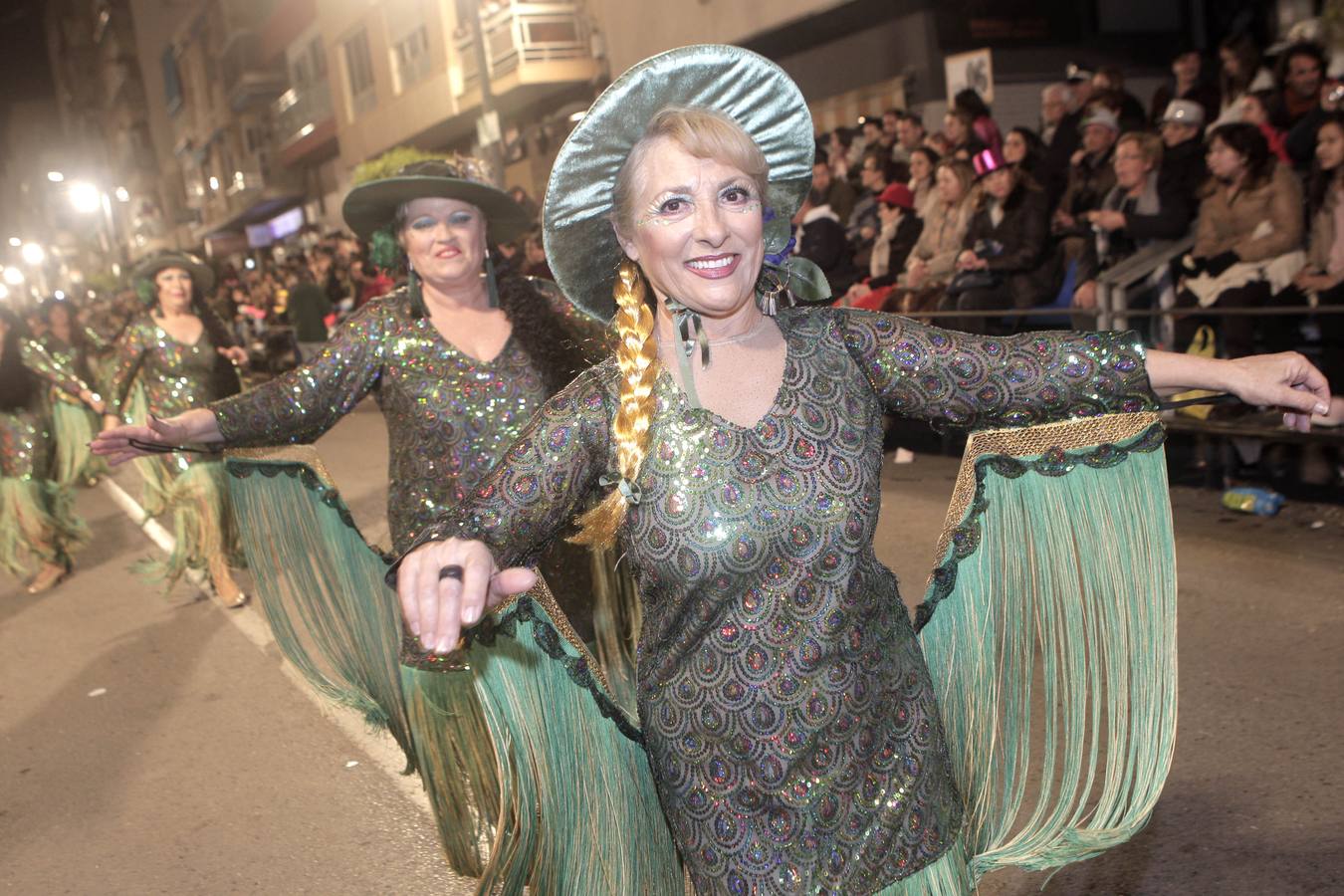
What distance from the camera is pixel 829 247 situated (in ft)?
35.3

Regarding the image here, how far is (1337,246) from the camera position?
681cm

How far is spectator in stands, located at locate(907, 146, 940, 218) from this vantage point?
1025 centimetres

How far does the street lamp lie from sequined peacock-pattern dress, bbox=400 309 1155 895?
8890cm

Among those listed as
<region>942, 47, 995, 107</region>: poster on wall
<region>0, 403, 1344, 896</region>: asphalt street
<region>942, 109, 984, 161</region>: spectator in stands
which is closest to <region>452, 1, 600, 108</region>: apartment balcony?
<region>942, 47, 995, 107</region>: poster on wall

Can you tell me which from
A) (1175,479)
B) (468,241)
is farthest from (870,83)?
(468,241)

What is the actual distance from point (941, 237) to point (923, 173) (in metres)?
0.74

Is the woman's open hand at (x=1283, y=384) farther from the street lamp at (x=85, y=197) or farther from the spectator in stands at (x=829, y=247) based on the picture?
the street lamp at (x=85, y=197)

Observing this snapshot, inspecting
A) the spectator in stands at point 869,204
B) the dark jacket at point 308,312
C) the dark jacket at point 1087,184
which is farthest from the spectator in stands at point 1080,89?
the dark jacket at point 308,312

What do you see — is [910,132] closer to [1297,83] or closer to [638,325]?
[1297,83]

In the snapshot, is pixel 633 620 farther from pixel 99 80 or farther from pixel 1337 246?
pixel 99 80

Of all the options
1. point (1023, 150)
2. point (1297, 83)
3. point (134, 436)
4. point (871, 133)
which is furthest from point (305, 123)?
point (134, 436)

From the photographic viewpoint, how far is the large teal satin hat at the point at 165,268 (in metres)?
8.02

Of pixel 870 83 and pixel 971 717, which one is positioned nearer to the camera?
pixel 971 717

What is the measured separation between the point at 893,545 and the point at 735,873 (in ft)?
16.2
